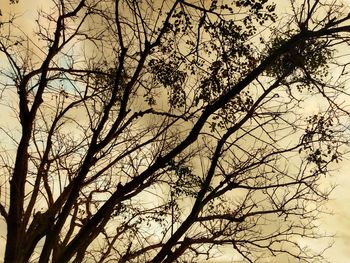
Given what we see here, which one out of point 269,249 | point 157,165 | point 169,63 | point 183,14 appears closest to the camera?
point 157,165

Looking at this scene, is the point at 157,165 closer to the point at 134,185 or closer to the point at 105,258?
the point at 134,185

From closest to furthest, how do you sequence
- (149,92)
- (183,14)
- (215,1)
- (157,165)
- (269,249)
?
(157,165) < (215,1) < (183,14) < (149,92) < (269,249)

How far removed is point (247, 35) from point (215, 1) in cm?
120

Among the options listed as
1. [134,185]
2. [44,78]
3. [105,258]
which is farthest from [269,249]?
[44,78]

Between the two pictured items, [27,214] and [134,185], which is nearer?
[134,185]

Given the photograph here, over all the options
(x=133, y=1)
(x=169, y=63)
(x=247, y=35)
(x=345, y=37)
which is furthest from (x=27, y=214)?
(x=345, y=37)

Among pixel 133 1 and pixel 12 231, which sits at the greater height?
pixel 133 1

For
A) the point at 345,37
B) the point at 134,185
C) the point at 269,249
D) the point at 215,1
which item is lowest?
the point at 134,185

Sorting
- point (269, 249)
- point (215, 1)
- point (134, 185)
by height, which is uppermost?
point (215, 1)

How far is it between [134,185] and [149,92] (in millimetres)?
3664

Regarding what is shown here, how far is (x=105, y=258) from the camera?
13.0m

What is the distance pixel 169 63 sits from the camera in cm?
938

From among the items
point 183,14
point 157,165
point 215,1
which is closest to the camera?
point 157,165

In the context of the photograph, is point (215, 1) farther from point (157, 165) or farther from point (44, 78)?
point (44, 78)
